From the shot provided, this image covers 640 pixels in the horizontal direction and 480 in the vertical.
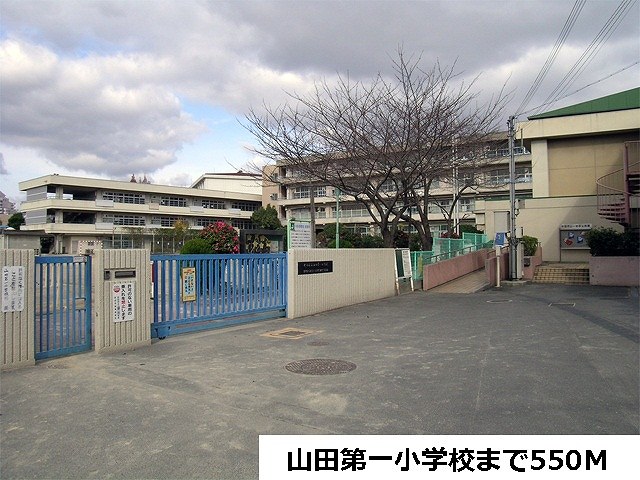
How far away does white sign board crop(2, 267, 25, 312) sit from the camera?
725 cm

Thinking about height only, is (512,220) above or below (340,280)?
above

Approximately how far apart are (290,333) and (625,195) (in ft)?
68.0

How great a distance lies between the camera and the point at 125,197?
224 feet

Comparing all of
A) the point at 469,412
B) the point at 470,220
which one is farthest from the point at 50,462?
the point at 470,220

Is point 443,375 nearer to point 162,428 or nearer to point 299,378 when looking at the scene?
point 299,378

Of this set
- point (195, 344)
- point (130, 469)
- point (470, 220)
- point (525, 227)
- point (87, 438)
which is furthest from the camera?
point (470, 220)

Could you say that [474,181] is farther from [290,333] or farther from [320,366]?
[320,366]

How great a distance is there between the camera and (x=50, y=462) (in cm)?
435

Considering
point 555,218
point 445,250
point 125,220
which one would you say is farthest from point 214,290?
point 125,220

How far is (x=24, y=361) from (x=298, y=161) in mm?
15905

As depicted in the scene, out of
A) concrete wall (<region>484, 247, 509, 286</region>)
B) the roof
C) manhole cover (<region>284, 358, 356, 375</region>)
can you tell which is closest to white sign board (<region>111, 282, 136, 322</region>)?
manhole cover (<region>284, 358, 356, 375</region>)

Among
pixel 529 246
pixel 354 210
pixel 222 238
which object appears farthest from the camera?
pixel 354 210

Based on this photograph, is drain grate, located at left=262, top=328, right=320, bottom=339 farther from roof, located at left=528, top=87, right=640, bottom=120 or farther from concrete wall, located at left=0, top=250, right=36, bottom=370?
roof, located at left=528, top=87, right=640, bottom=120

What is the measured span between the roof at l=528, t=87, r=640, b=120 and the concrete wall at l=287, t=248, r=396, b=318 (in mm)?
21646
